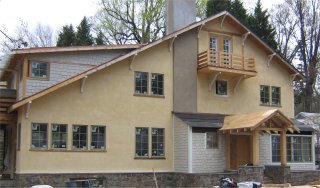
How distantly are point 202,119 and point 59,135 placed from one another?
7902 mm

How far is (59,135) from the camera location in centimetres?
2403

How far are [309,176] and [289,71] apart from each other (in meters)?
7.08

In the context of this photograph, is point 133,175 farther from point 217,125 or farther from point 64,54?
point 64,54

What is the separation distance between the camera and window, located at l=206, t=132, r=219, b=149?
88.0ft

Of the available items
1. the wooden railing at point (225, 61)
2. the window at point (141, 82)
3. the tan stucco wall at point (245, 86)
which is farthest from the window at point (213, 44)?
the window at point (141, 82)

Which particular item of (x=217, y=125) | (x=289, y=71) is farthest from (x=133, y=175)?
(x=289, y=71)

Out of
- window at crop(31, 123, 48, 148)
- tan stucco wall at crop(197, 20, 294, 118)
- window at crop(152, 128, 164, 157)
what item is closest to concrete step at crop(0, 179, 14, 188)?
window at crop(31, 123, 48, 148)

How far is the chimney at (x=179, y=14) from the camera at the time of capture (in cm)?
2942

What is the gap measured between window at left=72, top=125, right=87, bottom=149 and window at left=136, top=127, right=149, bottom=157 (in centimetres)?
295

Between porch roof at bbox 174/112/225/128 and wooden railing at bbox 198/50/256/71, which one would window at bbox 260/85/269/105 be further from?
porch roof at bbox 174/112/225/128

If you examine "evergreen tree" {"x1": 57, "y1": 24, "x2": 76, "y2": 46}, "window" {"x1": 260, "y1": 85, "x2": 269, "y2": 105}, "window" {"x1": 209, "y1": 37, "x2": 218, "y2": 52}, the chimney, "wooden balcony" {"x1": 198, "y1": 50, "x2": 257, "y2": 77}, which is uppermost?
"evergreen tree" {"x1": 57, "y1": 24, "x2": 76, "y2": 46}

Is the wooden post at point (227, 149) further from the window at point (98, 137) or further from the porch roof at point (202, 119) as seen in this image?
the window at point (98, 137)

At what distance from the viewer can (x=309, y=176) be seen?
27984 mm

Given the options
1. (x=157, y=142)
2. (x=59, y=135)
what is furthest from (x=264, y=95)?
(x=59, y=135)
